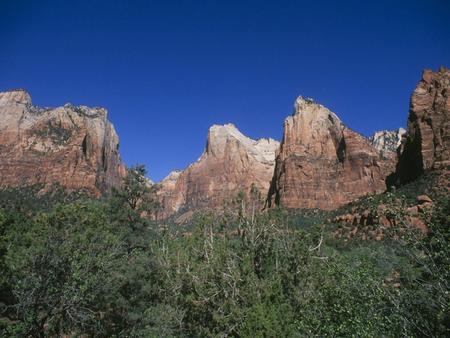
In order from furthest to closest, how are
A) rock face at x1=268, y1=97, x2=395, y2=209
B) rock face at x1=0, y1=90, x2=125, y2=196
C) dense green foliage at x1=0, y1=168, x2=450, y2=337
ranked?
rock face at x1=0, y1=90, x2=125, y2=196
rock face at x1=268, y1=97, x2=395, y2=209
dense green foliage at x1=0, y1=168, x2=450, y2=337

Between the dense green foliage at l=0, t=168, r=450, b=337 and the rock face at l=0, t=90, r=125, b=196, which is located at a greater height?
the rock face at l=0, t=90, r=125, b=196

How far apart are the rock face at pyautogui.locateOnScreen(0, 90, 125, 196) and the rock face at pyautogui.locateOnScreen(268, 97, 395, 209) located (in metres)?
64.3

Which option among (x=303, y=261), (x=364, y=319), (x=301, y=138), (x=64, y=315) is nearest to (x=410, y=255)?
(x=364, y=319)

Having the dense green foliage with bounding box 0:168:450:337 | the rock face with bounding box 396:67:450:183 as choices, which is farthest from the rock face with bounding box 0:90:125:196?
the dense green foliage with bounding box 0:168:450:337

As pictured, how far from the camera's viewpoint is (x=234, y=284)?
14922 mm

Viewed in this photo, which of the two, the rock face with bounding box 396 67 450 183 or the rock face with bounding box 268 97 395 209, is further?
the rock face with bounding box 268 97 395 209

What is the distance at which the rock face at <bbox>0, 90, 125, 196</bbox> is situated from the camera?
132125 millimetres

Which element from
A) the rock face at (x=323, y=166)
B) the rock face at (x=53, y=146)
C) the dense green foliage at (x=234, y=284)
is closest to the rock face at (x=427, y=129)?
the rock face at (x=323, y=166)

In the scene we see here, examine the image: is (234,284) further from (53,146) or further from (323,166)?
(53,146)

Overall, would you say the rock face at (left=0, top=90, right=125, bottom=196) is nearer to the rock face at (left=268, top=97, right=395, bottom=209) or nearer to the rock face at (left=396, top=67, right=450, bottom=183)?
the rock face at (left=268, top=97, right=395, bottom=209)

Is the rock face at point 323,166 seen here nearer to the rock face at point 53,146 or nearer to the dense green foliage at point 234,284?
the rock face at point 53,146

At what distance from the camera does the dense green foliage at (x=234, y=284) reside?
25.4 feet

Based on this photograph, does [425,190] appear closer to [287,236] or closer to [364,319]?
[287,236]

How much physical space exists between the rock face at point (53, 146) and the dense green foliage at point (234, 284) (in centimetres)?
11615
